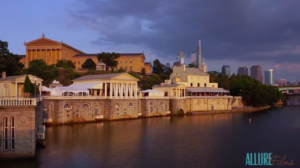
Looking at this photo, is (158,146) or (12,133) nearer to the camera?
(12,133)

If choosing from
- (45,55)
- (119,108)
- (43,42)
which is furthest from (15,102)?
(43,42)

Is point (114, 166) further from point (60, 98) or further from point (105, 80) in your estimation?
point (105, 80)

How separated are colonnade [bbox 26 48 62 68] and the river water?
6685cm

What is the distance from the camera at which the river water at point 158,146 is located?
24.9m

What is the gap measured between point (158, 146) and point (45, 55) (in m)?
84.4

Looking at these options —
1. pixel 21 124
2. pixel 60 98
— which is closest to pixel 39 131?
pixel 21 124

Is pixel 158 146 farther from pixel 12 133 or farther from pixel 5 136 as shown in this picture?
pixel 5 136

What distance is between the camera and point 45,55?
10456 centimetres

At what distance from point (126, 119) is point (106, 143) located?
21287mm

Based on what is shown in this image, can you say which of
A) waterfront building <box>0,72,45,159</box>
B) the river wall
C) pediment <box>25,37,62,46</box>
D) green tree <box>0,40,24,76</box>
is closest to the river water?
waterfront building <box>0,72,45,159</box>

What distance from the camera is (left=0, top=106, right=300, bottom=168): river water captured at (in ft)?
81.8

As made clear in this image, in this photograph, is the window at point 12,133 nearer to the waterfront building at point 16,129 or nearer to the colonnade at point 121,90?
the waterfront building at point 16,129

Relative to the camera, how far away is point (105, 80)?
2117 inches

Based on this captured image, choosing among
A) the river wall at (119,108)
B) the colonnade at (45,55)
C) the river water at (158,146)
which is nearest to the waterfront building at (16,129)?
the river water at (158,146)
